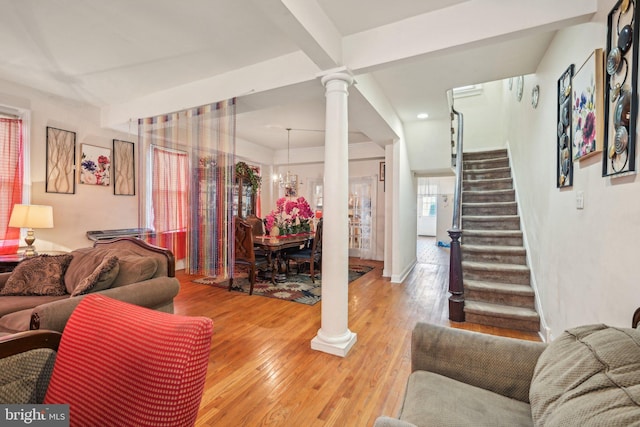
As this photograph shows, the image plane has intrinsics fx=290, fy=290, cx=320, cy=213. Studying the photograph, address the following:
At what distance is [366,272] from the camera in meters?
5.33

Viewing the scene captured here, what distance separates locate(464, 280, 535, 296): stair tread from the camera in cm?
293

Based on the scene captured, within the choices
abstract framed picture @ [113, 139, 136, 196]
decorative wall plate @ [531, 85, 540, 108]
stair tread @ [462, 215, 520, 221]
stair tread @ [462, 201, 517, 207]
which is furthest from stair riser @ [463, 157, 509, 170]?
abstract framed picture @ [113, 139, 136, 196]

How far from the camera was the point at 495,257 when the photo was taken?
3406 mm

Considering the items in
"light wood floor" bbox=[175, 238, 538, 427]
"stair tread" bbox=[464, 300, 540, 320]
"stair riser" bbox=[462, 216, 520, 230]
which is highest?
"stair riser" bbox=[462, 216, 520, 230]

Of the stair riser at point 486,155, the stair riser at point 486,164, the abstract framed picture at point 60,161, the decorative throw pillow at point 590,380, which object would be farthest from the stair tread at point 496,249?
the abstract framed picture at point 60,161

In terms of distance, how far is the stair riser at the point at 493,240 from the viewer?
3.50m

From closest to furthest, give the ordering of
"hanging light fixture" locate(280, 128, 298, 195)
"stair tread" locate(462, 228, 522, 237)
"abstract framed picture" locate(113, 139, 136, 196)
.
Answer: "stair tread" locate(462, 228, 522, 237), "abstract framed picture" locate(113, 139, 136, 196), "hanging light fixture" locate(280, 128, 298, 195)

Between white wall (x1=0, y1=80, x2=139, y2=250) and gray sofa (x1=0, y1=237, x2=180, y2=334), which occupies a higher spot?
white wall (x1=0, y1=80, x2=139, y2=250)

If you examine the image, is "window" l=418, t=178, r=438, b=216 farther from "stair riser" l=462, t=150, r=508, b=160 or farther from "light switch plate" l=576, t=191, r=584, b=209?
"light switch plate" l=576, t=191, r=584, b=209

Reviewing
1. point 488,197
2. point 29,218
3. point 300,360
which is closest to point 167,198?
point 29,218

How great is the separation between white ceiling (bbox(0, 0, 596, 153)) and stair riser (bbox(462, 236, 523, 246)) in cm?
186

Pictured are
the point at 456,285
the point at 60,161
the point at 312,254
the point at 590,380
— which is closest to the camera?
the point at 590,380

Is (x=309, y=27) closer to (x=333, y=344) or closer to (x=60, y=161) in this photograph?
(x=333, y=344)

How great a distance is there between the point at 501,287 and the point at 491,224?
1081mm
